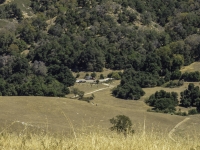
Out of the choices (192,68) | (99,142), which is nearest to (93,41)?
(192,68)

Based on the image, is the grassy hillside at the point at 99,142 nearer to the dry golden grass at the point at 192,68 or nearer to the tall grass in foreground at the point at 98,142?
the tall grass in foreground at the point at 98,142

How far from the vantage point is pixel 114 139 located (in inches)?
214

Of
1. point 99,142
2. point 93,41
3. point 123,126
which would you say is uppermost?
point 93,41

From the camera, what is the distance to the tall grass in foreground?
5082 millimetres

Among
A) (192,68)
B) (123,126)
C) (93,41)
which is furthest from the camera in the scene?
(93,41)

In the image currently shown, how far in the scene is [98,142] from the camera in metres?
5.19

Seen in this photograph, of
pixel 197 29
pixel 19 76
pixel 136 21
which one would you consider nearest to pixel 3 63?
pixel 19 76

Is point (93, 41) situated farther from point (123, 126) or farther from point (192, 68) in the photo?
point (123, 126)

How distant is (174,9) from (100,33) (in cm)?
2345

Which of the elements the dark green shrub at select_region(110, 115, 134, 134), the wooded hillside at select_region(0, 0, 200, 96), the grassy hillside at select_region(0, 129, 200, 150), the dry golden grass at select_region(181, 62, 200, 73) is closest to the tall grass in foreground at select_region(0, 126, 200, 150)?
the grassy hillside at select_region(0, 129, 200, 150)

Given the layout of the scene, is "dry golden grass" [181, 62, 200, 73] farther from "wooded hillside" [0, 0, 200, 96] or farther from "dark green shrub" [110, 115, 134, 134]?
"dark green shrub" [110, 115, 134, 134]

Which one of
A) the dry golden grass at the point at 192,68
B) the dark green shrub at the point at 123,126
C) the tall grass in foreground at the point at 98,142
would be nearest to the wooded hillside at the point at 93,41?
the dry golden grass at the point at 192,68

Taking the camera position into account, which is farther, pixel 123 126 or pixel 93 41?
pixel 93 41

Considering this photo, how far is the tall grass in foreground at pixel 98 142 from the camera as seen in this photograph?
5082 millimetres
